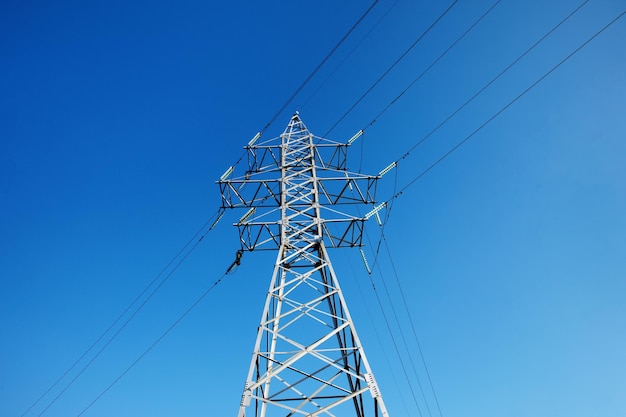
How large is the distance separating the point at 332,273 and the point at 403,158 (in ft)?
15.8

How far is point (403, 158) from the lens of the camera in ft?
35.1

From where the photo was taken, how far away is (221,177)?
11742 millimetres

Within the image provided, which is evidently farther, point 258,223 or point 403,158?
point 403,158

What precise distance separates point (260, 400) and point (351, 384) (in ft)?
6.21

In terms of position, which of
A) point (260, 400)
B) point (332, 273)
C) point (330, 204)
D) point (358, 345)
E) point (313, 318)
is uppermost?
point (330, 204)

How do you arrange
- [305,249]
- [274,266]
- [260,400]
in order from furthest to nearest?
[305,249] < [274,266] < [260,400]

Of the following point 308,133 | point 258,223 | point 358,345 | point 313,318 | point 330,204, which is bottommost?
point 358,345

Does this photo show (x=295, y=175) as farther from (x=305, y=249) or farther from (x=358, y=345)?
(x=358, y=345)

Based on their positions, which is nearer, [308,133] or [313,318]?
[313,318]

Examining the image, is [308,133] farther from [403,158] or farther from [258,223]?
[258,223]

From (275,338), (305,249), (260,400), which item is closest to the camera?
(260,400)

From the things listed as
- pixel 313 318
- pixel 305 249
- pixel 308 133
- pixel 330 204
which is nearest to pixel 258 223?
pixel 305 249

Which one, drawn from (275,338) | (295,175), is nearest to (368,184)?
(295,175)

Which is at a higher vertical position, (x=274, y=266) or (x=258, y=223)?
(x=258, y=223)
